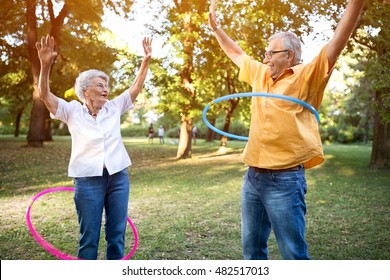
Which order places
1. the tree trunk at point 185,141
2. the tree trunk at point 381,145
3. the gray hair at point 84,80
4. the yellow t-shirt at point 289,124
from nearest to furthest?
the yellow t-shirt at point 289,124 < the gray hair at point 84,80 < the tree trunk at point 381,145 < the tree trunk at point 185,141

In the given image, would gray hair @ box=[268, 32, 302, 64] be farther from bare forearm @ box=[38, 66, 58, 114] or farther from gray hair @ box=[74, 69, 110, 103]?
bare forearm @ box=[38, 66, 58, 114]

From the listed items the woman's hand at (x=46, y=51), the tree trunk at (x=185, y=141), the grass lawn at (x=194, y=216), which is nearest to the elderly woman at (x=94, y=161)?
the woman's hand at (x=46, y=51)

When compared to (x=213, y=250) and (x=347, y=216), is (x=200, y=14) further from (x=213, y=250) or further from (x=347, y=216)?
(x=213, y=250)

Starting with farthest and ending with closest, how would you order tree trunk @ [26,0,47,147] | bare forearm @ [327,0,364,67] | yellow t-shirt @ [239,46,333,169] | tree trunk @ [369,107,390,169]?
tree trunk @ [26,0,47,147] < tree trunk @ [369,107,390,169] < yellow t-shirt @ [239,46,333,169] < bare forearm @ [327,0,364,67]

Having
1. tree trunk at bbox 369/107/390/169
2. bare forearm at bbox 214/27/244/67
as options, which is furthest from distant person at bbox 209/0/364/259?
tree trunk at bbox 369/107/390/169

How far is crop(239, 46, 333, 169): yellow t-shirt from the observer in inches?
111

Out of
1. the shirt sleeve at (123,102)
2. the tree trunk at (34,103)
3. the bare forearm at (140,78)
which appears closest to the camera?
the shirt sleeve at (123,102)

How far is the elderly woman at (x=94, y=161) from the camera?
3482 millimetres

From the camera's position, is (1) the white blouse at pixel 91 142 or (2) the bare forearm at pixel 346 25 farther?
(1) the white blouse at pixel 91 142

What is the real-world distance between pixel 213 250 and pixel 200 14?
1353cm

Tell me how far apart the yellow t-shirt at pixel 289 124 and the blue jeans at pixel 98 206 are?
1237 mm

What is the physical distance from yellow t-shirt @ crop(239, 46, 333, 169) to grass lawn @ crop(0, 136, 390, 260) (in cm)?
227

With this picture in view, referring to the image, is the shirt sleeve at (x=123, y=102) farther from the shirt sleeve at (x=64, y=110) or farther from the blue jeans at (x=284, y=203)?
the blue jeans at (x=284, y=203)

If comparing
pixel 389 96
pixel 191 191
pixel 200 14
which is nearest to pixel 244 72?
pixel 191 191
